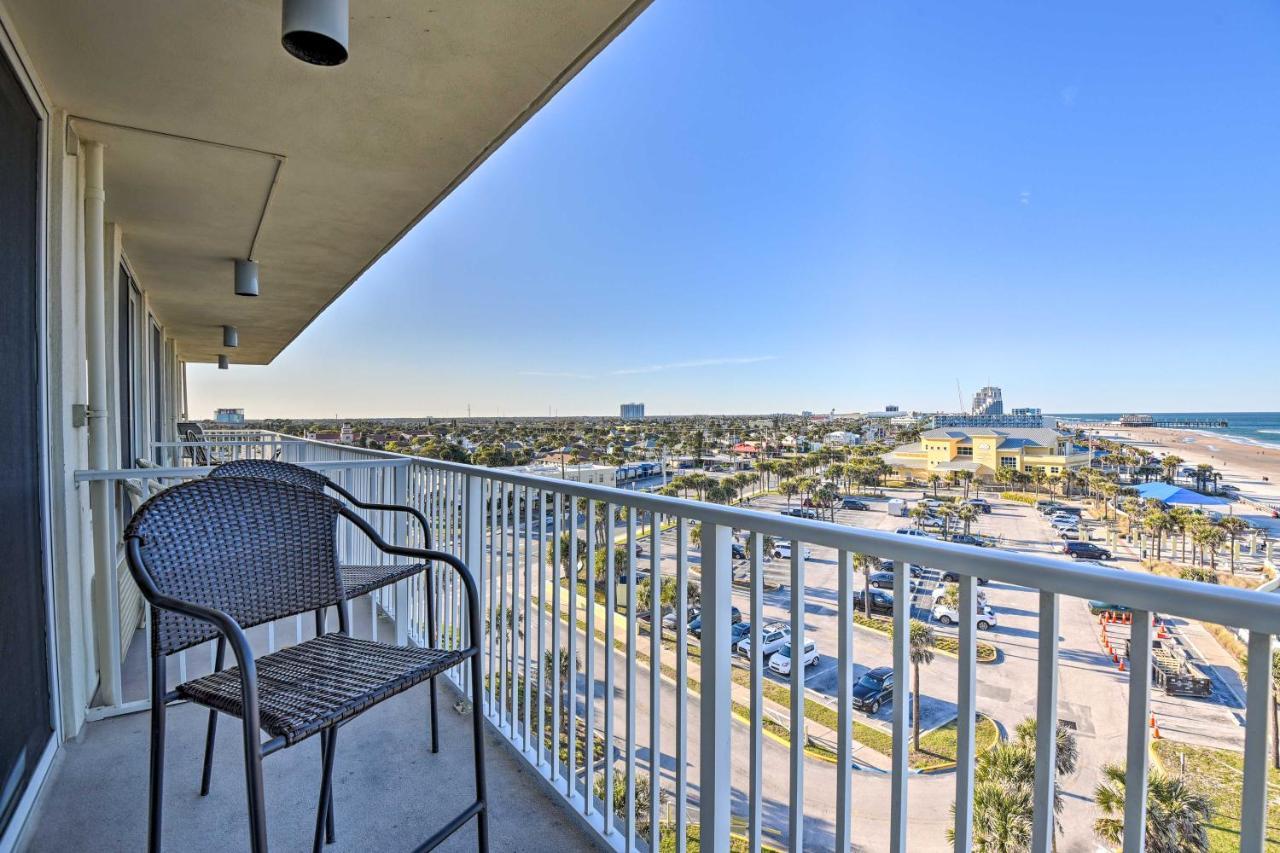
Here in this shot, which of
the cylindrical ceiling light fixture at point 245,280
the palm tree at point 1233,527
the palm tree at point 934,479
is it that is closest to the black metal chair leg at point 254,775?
the palm tree at point 1233,527

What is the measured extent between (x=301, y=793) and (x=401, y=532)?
4.77 ft

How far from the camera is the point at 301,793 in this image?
2162 millimetres

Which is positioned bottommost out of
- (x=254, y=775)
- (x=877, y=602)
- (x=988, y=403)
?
(x=254, y=775)

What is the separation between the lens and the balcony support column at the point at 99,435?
2.67m

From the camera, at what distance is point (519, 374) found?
24828mm

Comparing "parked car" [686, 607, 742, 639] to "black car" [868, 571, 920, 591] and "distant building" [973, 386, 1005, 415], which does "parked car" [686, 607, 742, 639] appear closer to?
"black car" [868, 571, 920, 591]

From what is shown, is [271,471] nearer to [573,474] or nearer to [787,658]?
[573,474]

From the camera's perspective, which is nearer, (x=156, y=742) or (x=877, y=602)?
(x=877, y=602)

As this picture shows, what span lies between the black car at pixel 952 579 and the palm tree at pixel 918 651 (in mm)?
94

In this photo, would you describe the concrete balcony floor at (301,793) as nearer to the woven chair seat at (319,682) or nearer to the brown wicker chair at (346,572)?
the brown wicker chair at (346,572)

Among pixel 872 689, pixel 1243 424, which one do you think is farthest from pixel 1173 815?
pixel 1243 424

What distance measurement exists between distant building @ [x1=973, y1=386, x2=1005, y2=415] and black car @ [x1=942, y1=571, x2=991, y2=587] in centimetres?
800

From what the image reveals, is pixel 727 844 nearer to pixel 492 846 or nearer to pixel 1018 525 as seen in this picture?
pixel 492 846

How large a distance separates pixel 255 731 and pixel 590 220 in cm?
1816
